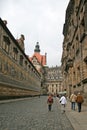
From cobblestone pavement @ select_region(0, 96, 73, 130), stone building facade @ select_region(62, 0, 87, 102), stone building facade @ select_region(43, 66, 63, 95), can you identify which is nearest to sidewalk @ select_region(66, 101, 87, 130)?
cobblestone pavement @ select_region(0, 96, 73, 130)

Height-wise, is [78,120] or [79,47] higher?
[79,47]

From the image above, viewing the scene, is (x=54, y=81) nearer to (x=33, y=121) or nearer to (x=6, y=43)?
(x=6, y=43)

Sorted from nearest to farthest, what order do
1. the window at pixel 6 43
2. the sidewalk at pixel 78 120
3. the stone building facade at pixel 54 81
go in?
1. the sidewalk at pixel 78 120
2. the window at pixel 6 43
3. the stone building facade at pixel 54 81

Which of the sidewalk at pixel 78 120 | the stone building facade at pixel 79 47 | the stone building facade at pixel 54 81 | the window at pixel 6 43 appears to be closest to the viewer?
the sidewalk at pixel 78 120

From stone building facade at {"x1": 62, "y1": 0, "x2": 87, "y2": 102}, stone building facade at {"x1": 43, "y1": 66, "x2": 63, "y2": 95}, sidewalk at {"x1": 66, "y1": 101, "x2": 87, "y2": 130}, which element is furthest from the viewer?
stone building facade at {"x1": 43, "y1": 66, "x2": 63, "y2": 95}

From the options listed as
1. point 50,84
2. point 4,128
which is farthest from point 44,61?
point 4,128

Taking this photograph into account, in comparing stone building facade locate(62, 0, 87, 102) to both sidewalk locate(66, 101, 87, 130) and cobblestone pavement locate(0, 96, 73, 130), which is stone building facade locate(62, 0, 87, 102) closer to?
sidewalk locate(66, 101, 87, 130)

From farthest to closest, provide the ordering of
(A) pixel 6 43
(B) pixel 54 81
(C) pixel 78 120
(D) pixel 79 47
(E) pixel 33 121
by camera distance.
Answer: (B) pixel 54 81 → (A) pixel 6 43 → (D) pixel 79 47 → (C) pixel 78 120 → (E) pixel 33 121

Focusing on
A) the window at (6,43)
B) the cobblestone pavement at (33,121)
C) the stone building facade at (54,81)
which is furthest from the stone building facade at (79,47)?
the stone building facade at (54,81)

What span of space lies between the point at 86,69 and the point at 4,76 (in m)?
14.8

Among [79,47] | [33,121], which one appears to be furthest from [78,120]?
[79,47]

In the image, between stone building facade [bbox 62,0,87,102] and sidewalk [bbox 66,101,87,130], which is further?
stone building facade [bbox 62,0,87,102]

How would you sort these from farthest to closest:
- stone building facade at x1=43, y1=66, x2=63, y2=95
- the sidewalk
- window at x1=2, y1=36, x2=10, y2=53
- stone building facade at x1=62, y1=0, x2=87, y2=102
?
1. stone building facade at x1=43, y1=66, x2=63, y2=95
2. window at x1=2, y1=36, x2=10, y2=53
3. stone building facade at x1=62, y1=0, x2=87, y2=102
4. the sidewalk

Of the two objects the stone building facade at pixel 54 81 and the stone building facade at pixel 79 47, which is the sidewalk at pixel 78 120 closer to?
the stone building facade at pixel 79 47
